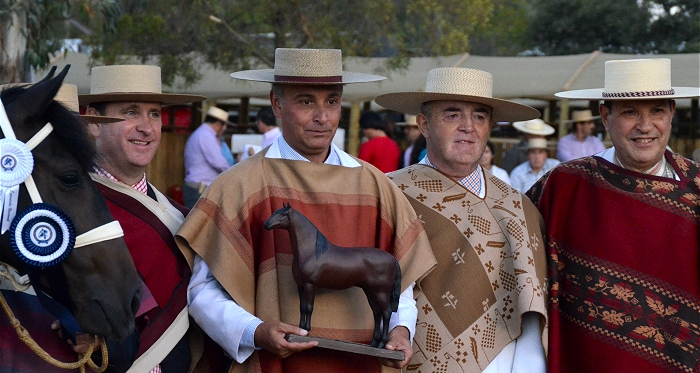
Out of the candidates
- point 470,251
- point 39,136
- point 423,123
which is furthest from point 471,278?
point 39,136

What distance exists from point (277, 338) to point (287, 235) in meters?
0.46

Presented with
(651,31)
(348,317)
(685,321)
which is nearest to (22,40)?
(348,317)

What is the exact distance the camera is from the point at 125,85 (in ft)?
13.2

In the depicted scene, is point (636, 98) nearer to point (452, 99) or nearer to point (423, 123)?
point (452, 99)

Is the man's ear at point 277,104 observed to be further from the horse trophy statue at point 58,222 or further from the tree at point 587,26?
the tree at point 587,26

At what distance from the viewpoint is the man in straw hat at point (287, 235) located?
350 centimetres

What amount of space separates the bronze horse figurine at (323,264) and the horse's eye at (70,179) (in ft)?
2.47

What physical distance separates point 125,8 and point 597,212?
11.5 m

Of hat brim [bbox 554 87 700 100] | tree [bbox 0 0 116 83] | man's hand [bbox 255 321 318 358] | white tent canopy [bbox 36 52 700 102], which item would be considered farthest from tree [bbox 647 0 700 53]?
man's hand [bbox 255 321 318 358]

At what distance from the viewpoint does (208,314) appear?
3.52 metres

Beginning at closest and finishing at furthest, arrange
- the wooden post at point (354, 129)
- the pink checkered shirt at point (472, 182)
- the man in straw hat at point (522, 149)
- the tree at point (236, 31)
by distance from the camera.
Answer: the pink checkered shirt at point (472, 182), the man in straw hat at point (522, 149), the tree at point (236, 31), the wooden post at point (354, 129)

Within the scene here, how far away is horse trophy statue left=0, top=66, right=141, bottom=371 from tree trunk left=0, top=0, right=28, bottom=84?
20.5ft

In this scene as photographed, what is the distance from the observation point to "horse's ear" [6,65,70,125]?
2.80 metres

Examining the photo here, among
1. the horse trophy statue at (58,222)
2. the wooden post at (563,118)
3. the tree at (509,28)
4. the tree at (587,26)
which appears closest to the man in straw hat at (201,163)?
the wooden post at (563,118)
